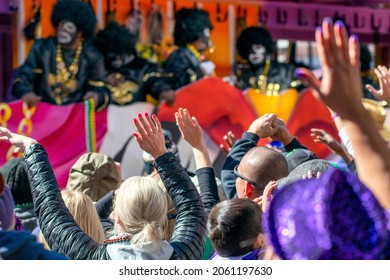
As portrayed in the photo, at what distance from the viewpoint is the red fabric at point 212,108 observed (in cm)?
752

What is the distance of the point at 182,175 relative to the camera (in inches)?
112

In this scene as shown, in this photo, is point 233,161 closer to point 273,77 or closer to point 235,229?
point 235,229

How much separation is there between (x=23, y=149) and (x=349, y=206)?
1.28 metres

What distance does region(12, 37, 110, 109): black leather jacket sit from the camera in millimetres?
7246

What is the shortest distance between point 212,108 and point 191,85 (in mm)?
242

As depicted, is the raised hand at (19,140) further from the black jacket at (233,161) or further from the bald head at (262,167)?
the black jacket at (233,161)

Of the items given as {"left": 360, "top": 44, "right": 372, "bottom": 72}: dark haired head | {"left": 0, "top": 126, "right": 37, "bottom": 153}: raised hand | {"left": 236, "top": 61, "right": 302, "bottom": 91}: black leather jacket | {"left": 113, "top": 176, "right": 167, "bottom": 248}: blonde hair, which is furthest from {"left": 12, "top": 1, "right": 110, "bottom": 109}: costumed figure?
{"left": 113, "top": 176, "right": 167, "bottom": 248}: blonde hair

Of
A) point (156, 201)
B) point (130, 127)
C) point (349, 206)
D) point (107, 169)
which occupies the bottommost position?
point (130, 127)

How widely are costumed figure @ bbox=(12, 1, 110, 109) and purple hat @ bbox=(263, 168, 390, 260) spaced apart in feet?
18.3

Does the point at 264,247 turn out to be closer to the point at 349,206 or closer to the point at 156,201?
the point at 156,201

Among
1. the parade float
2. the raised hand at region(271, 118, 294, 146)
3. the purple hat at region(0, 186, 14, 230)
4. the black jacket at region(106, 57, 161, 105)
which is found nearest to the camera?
the purple hat at region(0, 186, 14, 230)

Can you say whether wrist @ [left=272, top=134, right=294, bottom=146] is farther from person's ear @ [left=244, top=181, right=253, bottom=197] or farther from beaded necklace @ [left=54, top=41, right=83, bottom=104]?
beaded necklace @ [left=54, top=41, right=83, bottom=104]
